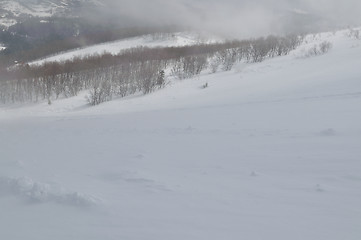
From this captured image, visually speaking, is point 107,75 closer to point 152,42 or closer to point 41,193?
point 41,193

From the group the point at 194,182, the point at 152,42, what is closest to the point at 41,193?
the point at 194,182

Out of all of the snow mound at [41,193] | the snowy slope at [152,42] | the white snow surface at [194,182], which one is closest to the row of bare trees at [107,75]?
the white snow surface at [194,182]

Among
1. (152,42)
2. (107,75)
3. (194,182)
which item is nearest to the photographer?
(194,182)

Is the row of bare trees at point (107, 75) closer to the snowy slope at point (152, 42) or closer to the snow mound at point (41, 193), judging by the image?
the snow mound at point (41, 193)

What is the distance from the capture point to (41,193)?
4.79 meters

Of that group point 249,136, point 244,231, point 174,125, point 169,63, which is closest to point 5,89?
point 169,63

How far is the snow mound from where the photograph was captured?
4.55m

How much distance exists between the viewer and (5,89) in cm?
4447

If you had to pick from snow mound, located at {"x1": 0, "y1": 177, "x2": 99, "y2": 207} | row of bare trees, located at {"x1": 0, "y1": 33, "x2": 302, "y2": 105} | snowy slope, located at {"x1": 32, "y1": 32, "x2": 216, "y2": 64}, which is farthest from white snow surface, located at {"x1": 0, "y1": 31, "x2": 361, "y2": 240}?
snowy slope, located at {"x1": 32, "y1": 32, "x2": 216, "y2": 64}

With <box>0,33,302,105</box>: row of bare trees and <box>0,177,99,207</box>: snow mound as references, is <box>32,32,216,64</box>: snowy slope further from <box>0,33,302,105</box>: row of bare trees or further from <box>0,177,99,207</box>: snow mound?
<box>0,177,99,207</box>: snow mound

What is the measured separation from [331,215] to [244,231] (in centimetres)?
109

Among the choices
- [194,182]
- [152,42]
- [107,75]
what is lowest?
[107,75]

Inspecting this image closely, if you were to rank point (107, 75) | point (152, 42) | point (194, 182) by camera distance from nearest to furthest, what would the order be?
point (194, 182) → point (107, 75) → point (152, 42)

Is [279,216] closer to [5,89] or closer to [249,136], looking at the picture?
[249,136]
